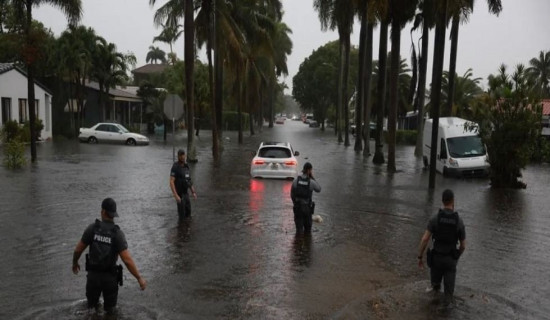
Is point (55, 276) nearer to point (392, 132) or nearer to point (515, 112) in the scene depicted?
point (515, 112)

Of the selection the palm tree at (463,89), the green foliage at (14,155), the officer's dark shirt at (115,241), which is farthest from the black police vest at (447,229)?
the palm tree at (463,89)

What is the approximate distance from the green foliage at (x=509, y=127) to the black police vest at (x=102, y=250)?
16.0 meters

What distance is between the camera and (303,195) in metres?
10.9

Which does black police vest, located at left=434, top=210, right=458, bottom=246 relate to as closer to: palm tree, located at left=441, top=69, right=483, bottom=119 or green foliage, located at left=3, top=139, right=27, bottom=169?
green foliage, located at left=3, top=139, right=27, bottom=169

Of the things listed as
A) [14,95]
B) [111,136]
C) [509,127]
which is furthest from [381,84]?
[14,95]

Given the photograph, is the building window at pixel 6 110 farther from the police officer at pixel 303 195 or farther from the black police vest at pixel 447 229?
the black police vest at pixel 447 229

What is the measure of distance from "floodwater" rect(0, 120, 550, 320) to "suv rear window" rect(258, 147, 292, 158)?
3.09ft

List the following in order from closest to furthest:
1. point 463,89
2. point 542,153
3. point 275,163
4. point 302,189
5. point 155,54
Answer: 1. point 302,189
2. point 275,163
3. point 542,153
4. point 463,89
5. point 155,54

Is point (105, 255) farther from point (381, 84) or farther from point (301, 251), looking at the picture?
point (381, 84)

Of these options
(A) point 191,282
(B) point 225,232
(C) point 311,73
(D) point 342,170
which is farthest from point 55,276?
(C) point 311,73

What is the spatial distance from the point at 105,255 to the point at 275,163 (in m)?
13.5

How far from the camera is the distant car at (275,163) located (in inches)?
760

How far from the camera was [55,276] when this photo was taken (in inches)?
322

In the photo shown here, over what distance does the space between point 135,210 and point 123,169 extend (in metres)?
9.77
